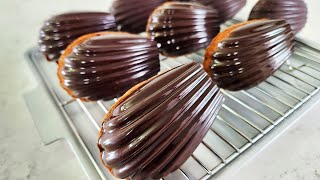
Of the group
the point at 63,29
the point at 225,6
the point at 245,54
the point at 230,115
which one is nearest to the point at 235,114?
the point at 230,115

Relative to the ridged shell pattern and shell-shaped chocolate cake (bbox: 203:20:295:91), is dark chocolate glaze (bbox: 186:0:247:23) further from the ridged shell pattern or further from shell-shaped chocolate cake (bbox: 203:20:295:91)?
shell-shaped chocolate cake (bbox: 203:20:295:91)

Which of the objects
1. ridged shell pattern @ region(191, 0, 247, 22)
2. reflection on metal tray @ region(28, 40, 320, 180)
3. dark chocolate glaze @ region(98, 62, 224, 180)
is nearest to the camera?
dark chocolate glaze @ region(98, 62, 224, 180)

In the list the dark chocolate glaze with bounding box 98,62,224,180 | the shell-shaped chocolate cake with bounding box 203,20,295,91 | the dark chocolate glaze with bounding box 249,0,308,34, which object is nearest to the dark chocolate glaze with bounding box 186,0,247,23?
the dark chocolate glaze with bounding box 249,0,308,34

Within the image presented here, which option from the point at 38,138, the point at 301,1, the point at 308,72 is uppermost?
the point at 301,1

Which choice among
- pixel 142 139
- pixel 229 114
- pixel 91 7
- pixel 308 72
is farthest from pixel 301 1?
pixel 91 7

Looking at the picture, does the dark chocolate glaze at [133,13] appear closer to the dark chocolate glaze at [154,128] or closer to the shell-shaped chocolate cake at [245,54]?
the shell-shaped chocolate cake at [245,54]

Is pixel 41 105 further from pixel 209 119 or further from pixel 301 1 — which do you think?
pixel 301 1
